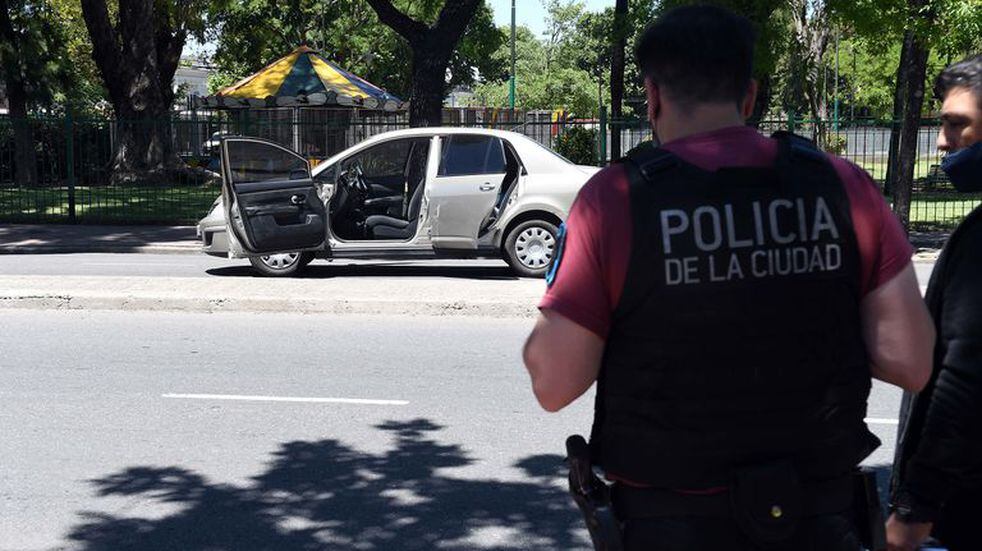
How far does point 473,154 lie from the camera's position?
511 inches

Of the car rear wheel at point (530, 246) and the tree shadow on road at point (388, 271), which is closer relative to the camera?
the car rear wheel at point (530, 246)

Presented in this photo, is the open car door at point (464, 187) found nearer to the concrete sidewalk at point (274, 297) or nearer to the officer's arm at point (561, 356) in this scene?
the concrete sidewalk at point (274, 297)

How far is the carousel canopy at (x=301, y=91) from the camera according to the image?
90.7 ft

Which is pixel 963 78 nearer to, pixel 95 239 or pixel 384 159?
pixel 384 159

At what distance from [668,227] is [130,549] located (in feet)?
11.7

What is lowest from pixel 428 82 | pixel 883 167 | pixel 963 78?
pixel 883 167

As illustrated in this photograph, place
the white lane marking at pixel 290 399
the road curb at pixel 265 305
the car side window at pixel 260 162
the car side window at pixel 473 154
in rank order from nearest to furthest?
the white lane marking at pixel 290 399 → the road curb at pixel 265 305 → the car side window at pixel 260 162 → the car side window at pixel 473 154

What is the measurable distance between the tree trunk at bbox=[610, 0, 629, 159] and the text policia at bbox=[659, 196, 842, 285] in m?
15.3

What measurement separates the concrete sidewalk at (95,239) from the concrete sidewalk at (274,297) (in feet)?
Answer: 21.2

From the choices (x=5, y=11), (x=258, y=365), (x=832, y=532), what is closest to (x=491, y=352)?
(x=258, y=365)

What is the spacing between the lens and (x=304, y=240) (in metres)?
12.5

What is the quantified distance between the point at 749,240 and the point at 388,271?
11679 millimetres

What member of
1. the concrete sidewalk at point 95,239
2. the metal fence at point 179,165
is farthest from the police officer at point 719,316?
the metal fence at point 179,165

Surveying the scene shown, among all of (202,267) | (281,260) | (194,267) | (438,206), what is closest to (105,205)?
(194,267)
